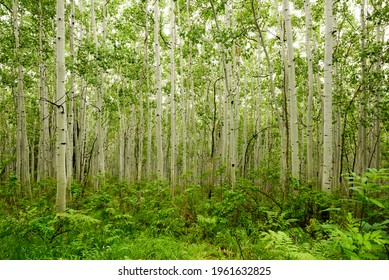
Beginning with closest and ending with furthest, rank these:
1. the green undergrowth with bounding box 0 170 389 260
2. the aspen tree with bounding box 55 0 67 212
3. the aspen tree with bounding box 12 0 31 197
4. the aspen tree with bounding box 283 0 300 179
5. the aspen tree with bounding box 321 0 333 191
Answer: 1. the green undergrowth with bounding box 0 170 389 260
2. the aspen tree with bounding box 55 0 67 212
3. the aspen tree with bounding box 321 0 333 191
4. the aspen tree with bounding box 283 0 300 179
5. the aspen tree with bounding box 12 0 31 197

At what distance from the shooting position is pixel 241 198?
16.1 ft

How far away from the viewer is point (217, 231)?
14.3 feet

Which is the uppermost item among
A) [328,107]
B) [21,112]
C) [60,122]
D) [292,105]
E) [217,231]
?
[21,112]

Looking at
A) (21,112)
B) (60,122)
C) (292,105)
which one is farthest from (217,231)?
(21,112)

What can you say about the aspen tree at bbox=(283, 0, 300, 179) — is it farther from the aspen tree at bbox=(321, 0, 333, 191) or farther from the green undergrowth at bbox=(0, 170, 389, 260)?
the green undergrowth at bbox=(0, 170, 389, 260)

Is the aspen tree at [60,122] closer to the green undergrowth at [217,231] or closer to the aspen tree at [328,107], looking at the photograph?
the green undergrowth at [217,231]

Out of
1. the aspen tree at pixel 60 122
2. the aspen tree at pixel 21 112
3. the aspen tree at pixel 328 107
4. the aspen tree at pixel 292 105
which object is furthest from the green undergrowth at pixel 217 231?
the aspen tree at pixel 21 112

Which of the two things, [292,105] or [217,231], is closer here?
[217,231]

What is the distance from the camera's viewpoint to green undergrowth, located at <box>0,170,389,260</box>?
2.85 m

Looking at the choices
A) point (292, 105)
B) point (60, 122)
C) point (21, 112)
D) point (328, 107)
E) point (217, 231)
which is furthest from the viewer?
point (21, 112)

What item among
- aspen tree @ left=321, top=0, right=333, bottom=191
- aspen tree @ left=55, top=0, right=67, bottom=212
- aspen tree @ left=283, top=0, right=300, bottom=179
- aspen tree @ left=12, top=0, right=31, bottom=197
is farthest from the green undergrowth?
aspen tree @ left=12, top=0, right=31, bottom=197

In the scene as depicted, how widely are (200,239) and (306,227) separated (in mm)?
1910

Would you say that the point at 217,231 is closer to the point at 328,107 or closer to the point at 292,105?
the point at 328,107
